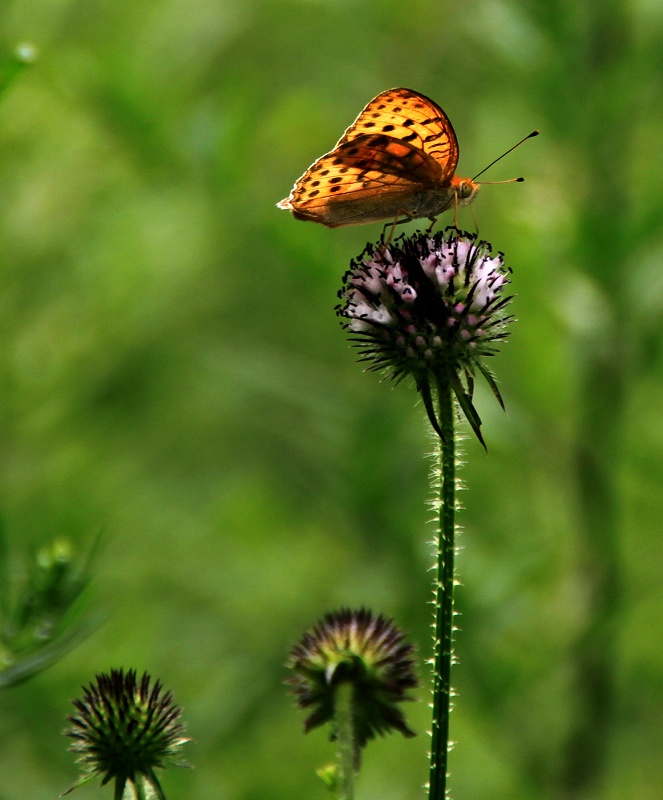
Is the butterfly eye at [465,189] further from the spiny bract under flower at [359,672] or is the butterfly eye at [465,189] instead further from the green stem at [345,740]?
the green stem at [345,740]

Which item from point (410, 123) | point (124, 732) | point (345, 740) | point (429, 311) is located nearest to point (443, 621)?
point (345, 740)

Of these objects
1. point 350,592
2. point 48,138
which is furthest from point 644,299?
point 48,138

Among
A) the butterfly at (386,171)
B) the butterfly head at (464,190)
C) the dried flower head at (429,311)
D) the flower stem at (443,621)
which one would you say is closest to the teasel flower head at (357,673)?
the flower stem at (443,621)

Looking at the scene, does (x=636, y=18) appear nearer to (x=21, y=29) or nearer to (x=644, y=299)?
(x=644, y=299)

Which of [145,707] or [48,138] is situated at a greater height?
[48,138]

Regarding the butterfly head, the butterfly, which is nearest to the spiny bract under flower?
the butterfly
